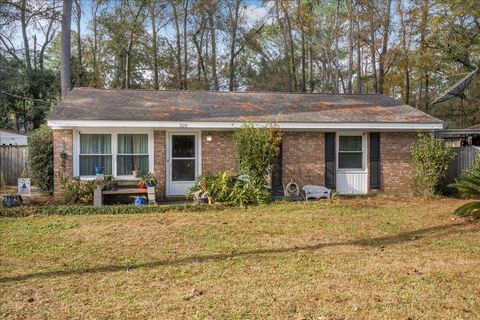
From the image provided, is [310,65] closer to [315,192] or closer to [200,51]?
[200,51]

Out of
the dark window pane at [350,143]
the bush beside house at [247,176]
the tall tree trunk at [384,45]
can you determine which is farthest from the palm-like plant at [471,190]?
the tall tree trunk at [384,45]

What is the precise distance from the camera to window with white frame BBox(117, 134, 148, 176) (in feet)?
40.1

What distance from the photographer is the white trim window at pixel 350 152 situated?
13.4m

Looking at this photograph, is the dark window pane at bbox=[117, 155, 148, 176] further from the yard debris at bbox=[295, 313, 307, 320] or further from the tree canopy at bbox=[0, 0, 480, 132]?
the tree canopy at bbox=[0, 0, 480, 132]

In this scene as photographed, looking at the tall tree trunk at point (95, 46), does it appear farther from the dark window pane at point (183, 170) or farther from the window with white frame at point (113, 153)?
the dark window pane at point (183, 170)

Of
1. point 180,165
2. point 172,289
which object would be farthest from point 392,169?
point 172,289

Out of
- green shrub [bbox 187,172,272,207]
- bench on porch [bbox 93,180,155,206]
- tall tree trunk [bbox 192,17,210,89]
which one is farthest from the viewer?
tall tree trunk [bbox 192,17,210,89]

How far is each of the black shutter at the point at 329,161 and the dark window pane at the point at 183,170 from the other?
444 centimetres

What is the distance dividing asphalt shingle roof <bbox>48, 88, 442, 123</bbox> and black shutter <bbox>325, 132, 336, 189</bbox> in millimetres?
753

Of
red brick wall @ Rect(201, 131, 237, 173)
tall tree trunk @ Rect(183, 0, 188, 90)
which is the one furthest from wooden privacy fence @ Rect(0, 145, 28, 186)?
tall tree trunk @ Rect(183, 0, 188, 90)

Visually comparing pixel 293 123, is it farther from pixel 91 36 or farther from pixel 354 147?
pixel 91 36

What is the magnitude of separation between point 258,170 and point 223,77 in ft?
65.7

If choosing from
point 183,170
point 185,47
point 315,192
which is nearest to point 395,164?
point 315,192

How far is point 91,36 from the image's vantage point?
2916 centimetres
